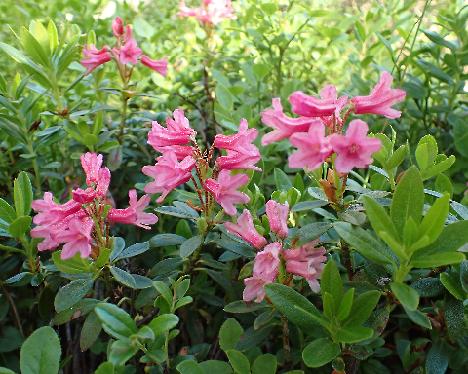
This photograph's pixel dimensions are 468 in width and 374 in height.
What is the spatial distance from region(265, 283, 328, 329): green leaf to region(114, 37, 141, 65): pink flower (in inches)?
36.0

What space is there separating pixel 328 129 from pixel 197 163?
0.26 metres

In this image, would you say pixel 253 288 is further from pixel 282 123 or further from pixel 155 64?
pixel 155 64

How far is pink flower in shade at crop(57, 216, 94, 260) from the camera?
925 mm

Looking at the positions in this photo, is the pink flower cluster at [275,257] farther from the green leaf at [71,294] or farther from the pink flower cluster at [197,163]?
the green leaf at [71,294]

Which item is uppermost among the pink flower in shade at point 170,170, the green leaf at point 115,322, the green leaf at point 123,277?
the pink flower in shade at point 170,170

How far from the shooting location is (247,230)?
100 centimetres

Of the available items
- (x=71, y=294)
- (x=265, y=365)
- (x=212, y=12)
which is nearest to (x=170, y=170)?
(x=71, y=294)

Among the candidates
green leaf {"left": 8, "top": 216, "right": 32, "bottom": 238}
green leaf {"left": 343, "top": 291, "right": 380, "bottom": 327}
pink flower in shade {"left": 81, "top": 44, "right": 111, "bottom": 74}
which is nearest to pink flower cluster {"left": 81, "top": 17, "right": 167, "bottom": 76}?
pink flower in shade {"left": 81, "top": 44, "right": 111, "bottom": 74}

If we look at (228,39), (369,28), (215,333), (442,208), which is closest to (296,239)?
(442,208)

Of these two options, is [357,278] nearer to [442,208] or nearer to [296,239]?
[296,239]

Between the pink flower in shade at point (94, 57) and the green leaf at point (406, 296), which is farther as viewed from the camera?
the pink flower in shade at point (94, 57)

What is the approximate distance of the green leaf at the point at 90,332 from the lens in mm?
987

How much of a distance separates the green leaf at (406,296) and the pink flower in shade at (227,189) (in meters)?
0.32

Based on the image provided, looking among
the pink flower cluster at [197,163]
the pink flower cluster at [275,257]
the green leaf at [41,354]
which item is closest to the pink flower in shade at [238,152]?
the pink flower cluster at [197,163]
